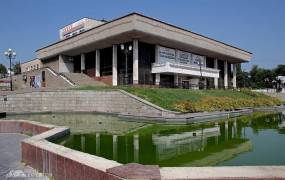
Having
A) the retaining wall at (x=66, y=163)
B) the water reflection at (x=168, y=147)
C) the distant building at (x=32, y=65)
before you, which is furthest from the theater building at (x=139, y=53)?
the retaining wall at (x=66, y=163)

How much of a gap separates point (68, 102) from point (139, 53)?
46.1 feet

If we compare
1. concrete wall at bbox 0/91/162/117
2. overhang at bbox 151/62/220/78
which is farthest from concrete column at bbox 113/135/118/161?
overhang at bbox 151/62/220/78

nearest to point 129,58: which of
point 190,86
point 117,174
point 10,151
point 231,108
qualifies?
point 190,86

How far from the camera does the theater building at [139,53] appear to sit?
1395 inches

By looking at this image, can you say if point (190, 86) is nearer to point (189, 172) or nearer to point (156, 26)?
point (156, 26)

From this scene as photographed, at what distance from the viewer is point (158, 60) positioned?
40.2m

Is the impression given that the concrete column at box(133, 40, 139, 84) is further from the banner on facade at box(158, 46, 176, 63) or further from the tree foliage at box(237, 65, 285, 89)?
the tree foliage at box(237, 65, 285, 89)

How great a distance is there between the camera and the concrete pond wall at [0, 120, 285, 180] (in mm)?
3475

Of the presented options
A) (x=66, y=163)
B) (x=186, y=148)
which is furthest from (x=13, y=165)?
(x=186, y=148)

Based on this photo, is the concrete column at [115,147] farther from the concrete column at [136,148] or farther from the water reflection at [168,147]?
the concrete column at [136,148]

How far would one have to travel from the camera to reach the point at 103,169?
393 cm

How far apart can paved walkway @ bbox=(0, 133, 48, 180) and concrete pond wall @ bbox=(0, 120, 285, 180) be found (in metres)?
0.16

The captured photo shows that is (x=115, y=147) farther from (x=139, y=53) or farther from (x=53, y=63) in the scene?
(x=53, y=63)

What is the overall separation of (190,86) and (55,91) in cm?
2371
